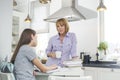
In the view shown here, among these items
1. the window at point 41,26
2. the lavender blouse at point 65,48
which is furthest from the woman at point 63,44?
the window at point 41,26

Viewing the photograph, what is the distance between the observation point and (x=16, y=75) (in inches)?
87.2

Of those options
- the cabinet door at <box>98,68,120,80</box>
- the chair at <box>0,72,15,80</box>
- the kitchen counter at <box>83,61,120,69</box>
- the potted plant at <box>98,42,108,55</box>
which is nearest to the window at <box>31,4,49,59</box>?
the potted plant at <box>98,42,108,55</box>

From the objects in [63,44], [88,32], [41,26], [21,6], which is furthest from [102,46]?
[21,6]

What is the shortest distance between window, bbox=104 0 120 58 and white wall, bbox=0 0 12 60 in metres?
2.58

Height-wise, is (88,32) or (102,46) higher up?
(88,32)

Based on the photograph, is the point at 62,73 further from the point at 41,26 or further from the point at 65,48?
the point at 41,26

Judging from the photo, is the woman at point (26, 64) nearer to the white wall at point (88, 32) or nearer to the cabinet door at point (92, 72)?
the cabinet door at point (92, 72)

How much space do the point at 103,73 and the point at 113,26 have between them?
4.20 feet

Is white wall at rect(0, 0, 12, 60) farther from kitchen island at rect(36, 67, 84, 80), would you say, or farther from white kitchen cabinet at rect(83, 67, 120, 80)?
white kitchen cabinet at rect(83, 67, 120, 80)

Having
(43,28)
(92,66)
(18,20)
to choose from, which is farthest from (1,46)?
(43,28)

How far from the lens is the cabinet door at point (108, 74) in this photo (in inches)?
147

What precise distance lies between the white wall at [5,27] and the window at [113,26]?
2580mm

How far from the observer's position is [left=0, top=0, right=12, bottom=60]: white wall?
106 inches

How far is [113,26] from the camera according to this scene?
4793mm
